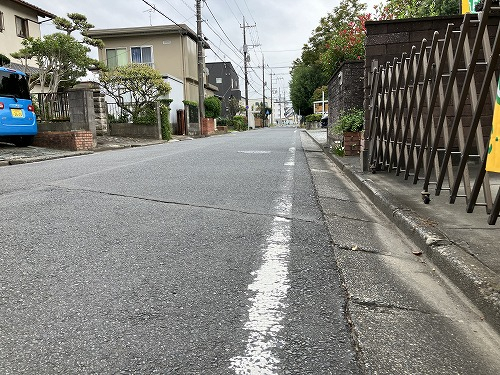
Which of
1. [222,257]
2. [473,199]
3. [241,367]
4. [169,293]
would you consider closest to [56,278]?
[169,293]

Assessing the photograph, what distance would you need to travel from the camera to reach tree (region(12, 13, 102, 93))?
14.5m

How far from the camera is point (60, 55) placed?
15109mm

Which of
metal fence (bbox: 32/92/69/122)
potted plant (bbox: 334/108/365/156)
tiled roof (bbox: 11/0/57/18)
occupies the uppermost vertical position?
tiled roof (bbox: 11/0/57/18)

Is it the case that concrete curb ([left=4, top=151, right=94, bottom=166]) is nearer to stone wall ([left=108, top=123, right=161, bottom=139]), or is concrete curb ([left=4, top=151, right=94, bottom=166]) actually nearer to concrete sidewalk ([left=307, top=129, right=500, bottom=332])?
stone wall ([left=108, top=123, right=161, bottom=139])

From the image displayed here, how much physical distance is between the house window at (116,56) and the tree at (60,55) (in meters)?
14.0

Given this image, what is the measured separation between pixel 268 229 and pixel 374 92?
3658 millimetres

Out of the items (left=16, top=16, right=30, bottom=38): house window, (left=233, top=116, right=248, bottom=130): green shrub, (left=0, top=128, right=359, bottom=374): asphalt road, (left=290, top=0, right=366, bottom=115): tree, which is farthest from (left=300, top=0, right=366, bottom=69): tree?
(left=0, top=128, right=359, bottom=374): asphalt road

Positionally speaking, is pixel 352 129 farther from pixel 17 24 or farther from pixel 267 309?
pixel 17 24

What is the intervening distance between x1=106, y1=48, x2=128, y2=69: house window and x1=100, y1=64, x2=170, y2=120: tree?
Result: 11.2 m

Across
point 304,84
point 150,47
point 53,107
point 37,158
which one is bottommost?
point 37,158

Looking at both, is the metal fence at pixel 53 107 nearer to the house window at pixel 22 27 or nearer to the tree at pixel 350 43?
the tree at pixel 350 43

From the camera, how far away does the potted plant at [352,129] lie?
861 centimetres

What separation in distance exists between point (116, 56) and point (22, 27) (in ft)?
27.2

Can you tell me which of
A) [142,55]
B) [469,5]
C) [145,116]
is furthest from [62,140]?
[142,55]
